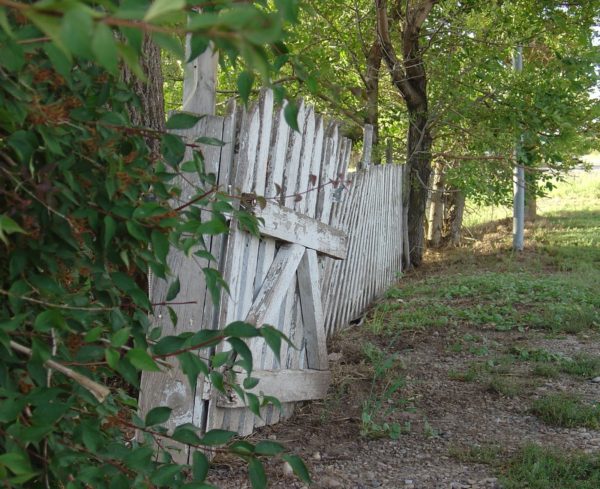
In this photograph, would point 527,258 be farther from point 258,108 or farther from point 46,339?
point 46,339

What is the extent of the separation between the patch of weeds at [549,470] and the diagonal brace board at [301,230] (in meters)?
1.64

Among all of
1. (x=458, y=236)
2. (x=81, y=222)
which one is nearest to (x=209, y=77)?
(x=81, y=222)

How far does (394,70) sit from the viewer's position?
935 centimetres

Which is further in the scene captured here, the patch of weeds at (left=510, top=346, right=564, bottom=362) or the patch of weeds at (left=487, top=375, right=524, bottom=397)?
the patch of weeds at (left=510, top=346, right=564, bottom=362)

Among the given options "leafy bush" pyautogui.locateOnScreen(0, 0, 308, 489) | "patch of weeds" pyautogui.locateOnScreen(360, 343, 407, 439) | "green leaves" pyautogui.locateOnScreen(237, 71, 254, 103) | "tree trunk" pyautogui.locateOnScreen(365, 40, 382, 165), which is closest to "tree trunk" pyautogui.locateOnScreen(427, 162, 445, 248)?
"tree trunk" pyautogui.locateOnScreen(365, 40, 382, 165)

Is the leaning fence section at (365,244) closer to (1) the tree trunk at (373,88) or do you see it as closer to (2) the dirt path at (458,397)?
(2) the dirt path at (458,397)

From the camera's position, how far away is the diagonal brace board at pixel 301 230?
3.97m

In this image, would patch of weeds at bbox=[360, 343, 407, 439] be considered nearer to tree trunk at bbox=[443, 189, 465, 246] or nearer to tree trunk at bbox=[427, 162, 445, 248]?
tree trunk at bbox=[427, 162, 445, 248]

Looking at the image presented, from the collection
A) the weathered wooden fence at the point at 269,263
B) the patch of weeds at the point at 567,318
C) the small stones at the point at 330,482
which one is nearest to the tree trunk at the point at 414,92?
the patch of weeds at the point at 567,318

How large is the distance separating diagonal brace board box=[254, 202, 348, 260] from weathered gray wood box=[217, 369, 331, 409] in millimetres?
744

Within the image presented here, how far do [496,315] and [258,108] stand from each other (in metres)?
3.93

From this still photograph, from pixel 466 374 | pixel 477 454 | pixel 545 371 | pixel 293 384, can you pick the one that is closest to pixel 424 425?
pixel 477 454

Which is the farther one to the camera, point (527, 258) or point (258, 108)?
point (527, 258)

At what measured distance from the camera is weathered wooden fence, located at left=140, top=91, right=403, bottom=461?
3.47 meters
